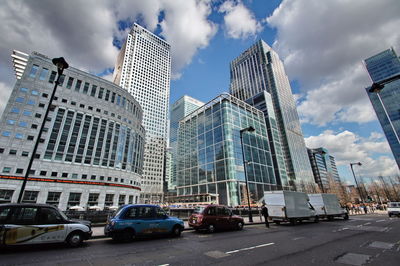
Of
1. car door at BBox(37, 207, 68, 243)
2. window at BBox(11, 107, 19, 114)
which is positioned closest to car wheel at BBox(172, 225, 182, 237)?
car door at BBox(37, 207, 68, 243)

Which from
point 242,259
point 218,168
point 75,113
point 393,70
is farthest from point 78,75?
point 393,70

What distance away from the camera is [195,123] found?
271 feet

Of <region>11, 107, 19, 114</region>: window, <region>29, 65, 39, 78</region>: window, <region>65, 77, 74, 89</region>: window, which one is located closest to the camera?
<region>11, 107, 19, 114</region>: window

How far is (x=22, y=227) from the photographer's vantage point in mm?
6625

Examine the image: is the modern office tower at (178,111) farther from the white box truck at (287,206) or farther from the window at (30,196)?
the white box truck at (287,206)

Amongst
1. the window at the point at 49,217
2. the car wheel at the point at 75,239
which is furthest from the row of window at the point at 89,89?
the car wheel at the point at 75,239

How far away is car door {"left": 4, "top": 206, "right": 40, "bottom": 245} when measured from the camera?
6.42 meters

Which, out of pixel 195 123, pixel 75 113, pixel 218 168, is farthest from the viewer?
pixel 195 123

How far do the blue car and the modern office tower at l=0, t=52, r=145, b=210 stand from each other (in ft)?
133

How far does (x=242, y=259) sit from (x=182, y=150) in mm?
79643

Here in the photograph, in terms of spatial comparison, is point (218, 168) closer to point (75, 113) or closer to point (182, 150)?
point (182, 150)

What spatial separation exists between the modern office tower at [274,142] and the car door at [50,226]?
264ft

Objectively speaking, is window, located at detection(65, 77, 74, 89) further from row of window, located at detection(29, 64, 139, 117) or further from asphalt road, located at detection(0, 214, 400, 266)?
asphalt road, located at detection(0, 214, 400, 266)

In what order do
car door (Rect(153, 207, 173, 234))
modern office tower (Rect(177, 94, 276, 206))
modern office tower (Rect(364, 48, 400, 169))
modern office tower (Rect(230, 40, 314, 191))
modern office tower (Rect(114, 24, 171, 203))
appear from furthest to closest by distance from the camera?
modern office tower (Rect(114, 24, 171, 203)) → modern office tower (Rect(230, 40, 314, 191)) → modern office tower (Rect(364, 48, 400, 169)) → modern office tower (Rect(177, 94, 276, 206)) → car door (Rect(153, 207, 173, 234))
